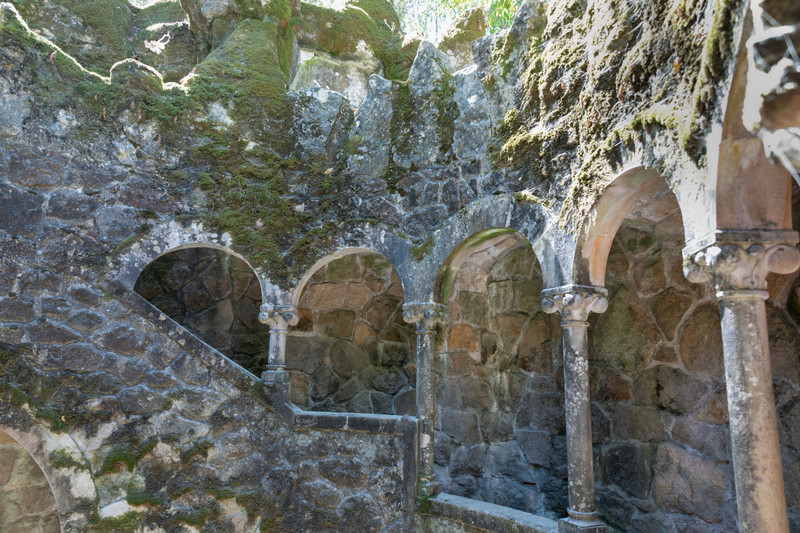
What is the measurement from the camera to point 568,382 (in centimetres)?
345

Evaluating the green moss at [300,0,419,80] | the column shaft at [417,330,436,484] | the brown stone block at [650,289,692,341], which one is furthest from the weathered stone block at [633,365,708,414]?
the green moss at [300,0,419,80]

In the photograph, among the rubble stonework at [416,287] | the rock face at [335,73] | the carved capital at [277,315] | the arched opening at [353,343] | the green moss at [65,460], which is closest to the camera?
the rubble stonework at [416,287]

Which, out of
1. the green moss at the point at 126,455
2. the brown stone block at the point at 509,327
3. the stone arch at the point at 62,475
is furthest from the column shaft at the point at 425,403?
the stone arch at the point at 62,475

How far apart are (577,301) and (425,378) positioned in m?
1.47

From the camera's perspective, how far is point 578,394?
3.40 m

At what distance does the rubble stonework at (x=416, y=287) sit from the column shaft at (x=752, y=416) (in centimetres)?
2

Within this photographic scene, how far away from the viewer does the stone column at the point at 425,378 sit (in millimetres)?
4188

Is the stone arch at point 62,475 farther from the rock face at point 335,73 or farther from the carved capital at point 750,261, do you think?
the rock face at point 335,73

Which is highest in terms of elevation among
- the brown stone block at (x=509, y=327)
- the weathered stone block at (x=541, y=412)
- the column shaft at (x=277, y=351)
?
the brown stone block at (x=509, y=327)

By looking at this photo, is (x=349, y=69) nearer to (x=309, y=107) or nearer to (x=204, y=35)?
(x=204, y=35)

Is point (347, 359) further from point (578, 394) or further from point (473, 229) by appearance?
point (578, 394)

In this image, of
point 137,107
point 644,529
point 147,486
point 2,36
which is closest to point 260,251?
point 137,107

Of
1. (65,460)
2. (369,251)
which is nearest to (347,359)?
(369,251)

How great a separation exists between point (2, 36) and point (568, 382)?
507 centimetres
